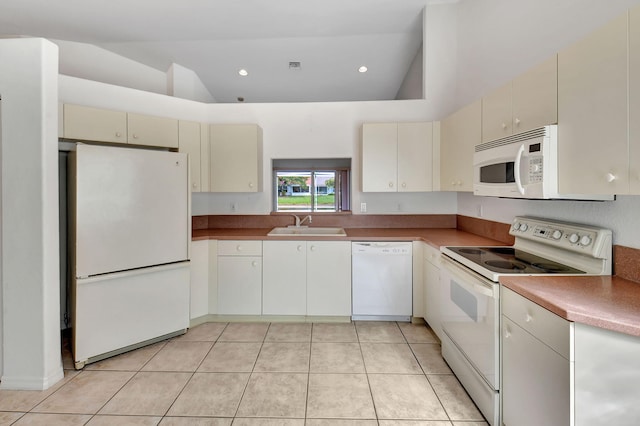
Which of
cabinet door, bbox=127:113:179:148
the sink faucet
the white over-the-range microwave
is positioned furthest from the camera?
the sink faucet

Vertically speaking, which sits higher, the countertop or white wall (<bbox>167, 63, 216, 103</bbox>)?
white wall (<bbox>167, 63, 216, 103</bbox>)

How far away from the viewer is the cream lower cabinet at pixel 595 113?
3.74ft

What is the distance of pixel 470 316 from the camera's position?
180 cm

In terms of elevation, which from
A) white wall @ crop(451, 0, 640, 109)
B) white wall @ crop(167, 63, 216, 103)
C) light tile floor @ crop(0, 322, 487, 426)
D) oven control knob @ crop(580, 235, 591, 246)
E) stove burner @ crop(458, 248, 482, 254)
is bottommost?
light tile floor @ crop(0, 322, 487, 426)

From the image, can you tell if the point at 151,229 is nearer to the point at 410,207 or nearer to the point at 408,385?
the point at 408,385

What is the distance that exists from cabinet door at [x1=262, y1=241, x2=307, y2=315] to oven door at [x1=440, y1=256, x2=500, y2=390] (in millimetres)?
1303

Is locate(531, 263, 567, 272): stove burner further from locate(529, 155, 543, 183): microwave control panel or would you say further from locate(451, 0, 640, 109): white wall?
locate(451, 0, 640, 109): white wall

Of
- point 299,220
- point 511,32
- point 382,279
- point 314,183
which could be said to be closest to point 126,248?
point 299,220

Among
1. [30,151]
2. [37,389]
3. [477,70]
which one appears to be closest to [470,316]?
[477,70]

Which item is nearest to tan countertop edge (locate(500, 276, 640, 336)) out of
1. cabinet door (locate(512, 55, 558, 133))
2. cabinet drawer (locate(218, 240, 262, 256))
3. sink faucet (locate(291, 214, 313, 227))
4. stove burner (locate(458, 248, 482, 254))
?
stove burner (locate(458, 248, 482, 254))

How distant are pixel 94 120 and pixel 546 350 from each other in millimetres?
3532

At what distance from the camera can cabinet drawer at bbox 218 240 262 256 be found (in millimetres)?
2908

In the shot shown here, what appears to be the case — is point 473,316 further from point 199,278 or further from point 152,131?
point 152,131

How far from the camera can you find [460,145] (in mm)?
2604
